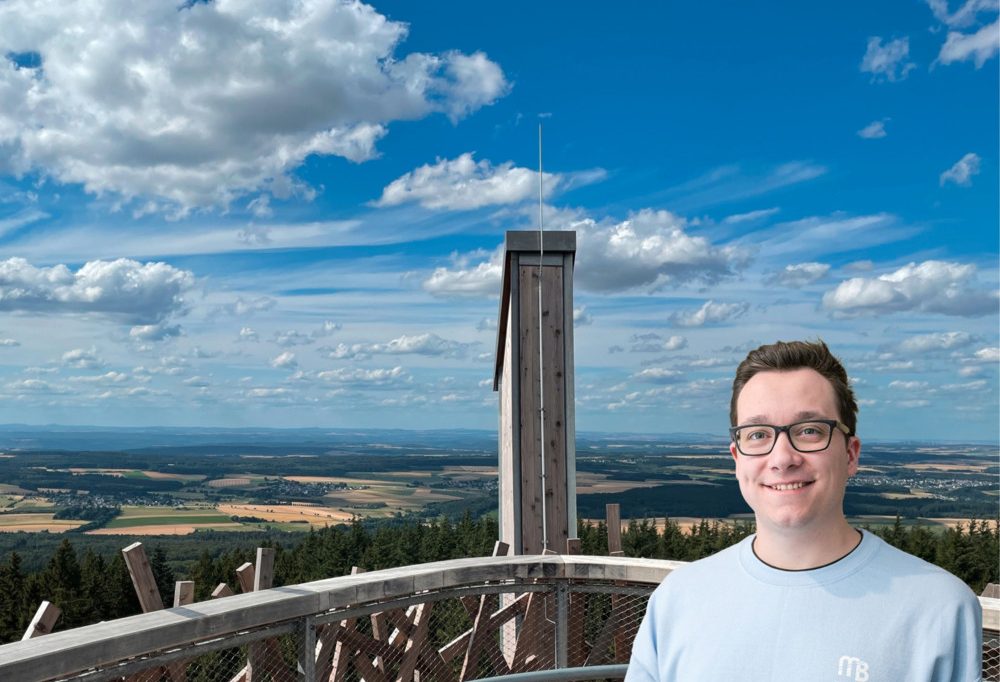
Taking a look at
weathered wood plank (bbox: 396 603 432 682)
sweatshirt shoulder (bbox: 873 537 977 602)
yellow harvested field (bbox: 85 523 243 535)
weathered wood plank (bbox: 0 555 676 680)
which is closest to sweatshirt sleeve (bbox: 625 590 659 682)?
sweatshirt shoulder (bbox: 873 537 977 602)

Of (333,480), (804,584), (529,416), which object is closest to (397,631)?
(529,416)

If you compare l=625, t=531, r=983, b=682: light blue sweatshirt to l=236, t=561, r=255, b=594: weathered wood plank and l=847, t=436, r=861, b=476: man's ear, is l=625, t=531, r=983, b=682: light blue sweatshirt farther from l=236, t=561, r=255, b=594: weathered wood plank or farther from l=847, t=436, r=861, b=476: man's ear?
l=236, t=561, r=255, b=594: weathered wood plank

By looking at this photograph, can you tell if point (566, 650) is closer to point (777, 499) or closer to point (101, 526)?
point (777, 499)

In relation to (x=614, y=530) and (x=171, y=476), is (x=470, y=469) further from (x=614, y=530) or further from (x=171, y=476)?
(x=614, y=530)

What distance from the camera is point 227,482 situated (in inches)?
3489

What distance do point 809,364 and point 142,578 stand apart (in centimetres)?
228

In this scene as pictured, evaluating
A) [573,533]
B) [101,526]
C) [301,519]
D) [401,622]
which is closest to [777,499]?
[401,622]

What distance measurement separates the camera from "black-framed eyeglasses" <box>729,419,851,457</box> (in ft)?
4.31

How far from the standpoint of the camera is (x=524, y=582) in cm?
385

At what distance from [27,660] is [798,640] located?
1.87 meters

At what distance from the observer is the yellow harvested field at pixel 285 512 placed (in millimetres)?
61600

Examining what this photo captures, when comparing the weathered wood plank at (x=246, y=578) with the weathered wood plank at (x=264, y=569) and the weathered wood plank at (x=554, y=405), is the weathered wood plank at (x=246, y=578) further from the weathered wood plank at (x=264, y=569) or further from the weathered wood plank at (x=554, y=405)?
the weathered wood plank at (x=554, y=405)

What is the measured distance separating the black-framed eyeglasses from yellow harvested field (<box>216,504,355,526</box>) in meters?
58.1

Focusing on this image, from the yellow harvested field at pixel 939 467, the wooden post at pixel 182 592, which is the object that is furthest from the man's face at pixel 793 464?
the yellow harvested field at pixel 939 467
